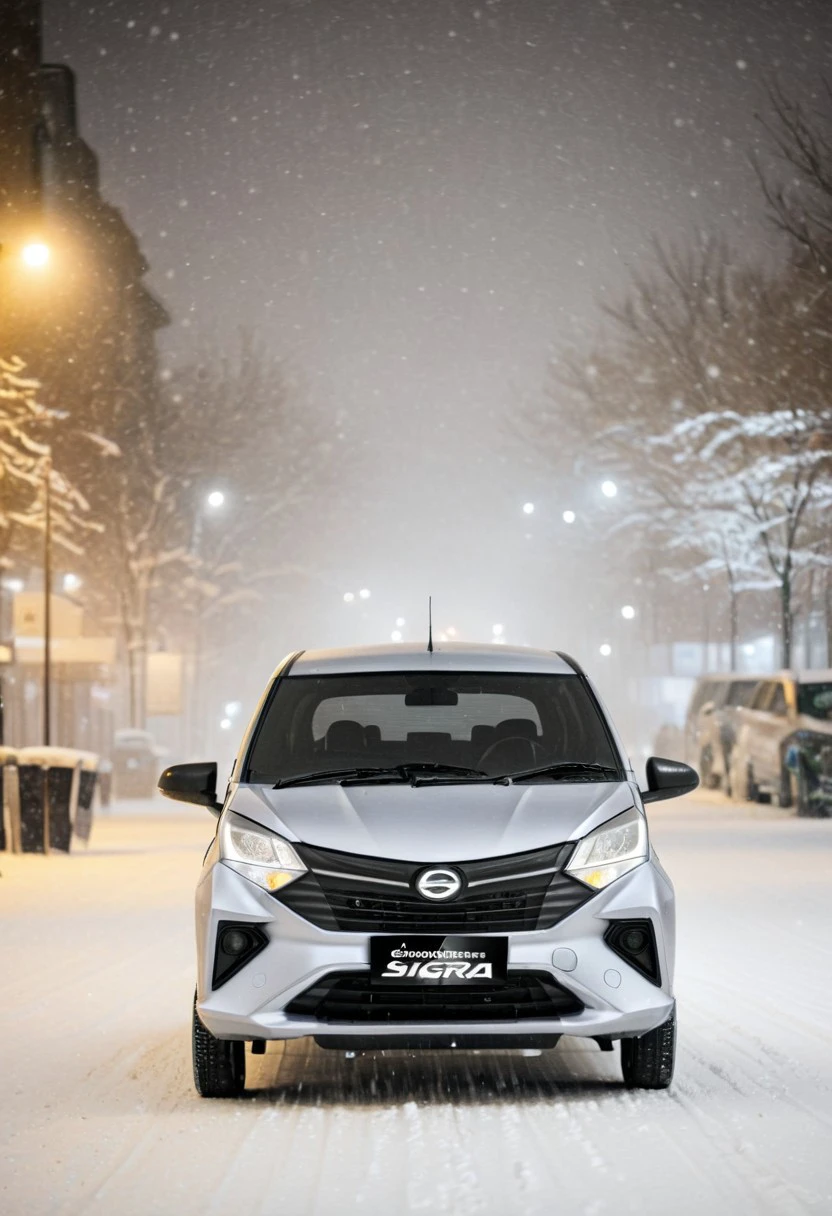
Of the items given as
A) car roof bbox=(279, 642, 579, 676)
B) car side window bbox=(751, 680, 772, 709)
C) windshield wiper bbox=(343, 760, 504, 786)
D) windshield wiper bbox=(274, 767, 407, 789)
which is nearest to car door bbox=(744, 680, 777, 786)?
car side window bbox=(751, 680, 772, 709)

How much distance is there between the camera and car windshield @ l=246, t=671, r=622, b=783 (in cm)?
765

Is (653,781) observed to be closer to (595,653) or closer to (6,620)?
(6,620)

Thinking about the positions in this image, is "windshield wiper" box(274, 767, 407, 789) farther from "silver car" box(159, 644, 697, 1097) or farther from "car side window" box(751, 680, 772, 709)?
"car side window" box(751, 680, 772, 709)

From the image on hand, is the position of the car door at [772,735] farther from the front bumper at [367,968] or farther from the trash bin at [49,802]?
the front bumper at [367,968]

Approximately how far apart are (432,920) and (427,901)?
6 centimetres

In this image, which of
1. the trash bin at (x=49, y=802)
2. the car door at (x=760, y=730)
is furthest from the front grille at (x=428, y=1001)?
the car door at (x=760, y=730)

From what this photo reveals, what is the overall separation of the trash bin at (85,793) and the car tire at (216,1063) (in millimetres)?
15876

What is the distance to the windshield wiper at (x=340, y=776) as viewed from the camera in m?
7.29

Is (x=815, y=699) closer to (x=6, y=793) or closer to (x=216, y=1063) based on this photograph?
(x=6, y=793)

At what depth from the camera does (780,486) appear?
4259 cm

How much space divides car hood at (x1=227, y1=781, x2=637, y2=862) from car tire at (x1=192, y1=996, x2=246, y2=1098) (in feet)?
2.43

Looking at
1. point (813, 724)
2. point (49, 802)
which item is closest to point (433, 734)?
point (49, 802)

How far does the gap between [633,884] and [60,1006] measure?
3890 mm

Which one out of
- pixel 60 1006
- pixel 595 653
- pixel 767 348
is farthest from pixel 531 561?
Answer: pixel 60 1006
